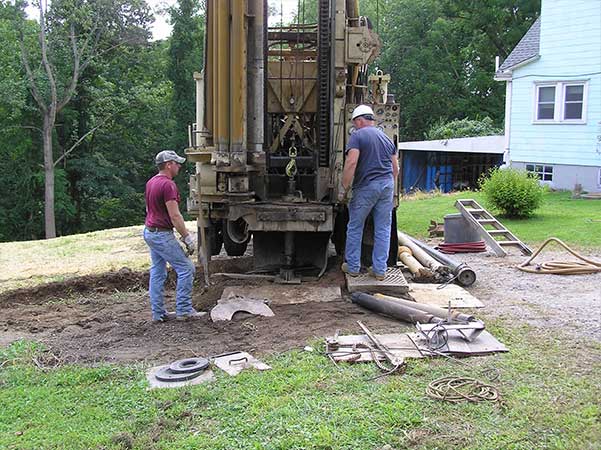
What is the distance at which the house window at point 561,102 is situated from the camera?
19781 millimetres

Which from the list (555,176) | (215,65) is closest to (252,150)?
(215,65)

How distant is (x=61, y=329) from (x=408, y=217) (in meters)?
9.55

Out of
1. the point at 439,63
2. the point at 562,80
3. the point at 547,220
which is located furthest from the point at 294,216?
the point at 439,63

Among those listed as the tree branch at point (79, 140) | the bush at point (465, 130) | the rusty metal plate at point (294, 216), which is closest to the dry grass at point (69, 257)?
the rusty metal plate at point (294, 216)

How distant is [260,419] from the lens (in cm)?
429

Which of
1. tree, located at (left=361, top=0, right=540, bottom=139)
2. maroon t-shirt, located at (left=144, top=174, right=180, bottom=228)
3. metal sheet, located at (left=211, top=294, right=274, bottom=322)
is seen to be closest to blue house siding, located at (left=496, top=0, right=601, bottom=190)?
metal sheet, located at (left=211, top=294, right=274, bottom=322)

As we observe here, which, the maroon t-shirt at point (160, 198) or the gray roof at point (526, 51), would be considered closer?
the maroon t-shirt at point (160, 198)

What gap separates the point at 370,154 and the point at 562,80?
15.0 m

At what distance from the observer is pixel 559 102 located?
66.3ft

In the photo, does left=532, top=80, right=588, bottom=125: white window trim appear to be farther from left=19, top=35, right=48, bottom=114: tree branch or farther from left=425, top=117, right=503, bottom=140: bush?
left=19, top=35, right=48, bottom=114: tree branch

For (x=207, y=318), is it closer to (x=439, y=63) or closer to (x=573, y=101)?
(x=573, y=101)

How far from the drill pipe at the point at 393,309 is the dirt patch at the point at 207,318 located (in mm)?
81

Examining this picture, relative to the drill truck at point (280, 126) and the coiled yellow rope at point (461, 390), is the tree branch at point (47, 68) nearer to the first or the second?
the drill truck at point (280, 126)

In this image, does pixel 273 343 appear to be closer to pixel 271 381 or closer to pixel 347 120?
pixel 271 381
